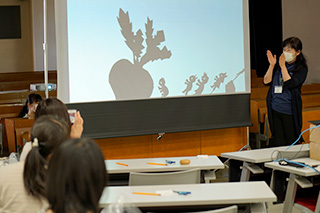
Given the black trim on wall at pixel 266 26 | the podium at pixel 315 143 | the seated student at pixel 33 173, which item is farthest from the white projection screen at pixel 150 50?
the black trim on wall at pixel 266 26

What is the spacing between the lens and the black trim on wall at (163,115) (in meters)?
5.15

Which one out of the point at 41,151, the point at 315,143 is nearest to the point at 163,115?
the point at 315,143

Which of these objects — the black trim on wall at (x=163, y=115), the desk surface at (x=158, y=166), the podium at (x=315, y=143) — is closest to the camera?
the desk surface at (x=158, y=166)

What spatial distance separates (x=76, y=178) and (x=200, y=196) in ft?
4.93

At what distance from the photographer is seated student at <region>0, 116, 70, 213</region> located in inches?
77.2

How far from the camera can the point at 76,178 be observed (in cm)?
130

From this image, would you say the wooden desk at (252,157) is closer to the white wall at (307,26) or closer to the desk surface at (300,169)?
the desk surface at (300,169)

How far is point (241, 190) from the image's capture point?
281cm

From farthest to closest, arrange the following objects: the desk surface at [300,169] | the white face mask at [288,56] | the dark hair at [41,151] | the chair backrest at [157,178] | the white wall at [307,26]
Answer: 1. the white wall at [307,26]
2. the white face mask at [288,56]
3. the desk surface at [300,169]
4. the chair backrest at [157,178]
5. the dark hair at [41,151]

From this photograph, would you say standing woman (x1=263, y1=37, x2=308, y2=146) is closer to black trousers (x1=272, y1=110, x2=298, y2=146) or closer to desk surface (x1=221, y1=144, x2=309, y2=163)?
black trousers (x1=272, y1=110, x2=298, y2=146)

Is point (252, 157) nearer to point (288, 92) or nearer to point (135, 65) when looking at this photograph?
point (288, 92)

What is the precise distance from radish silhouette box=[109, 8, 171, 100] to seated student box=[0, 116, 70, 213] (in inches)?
122

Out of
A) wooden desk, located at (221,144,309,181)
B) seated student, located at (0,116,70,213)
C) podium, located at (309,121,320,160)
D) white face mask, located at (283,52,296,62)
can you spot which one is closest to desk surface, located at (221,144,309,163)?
wooden desk, located at (221,144,309,181)

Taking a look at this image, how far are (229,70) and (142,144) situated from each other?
141cm
